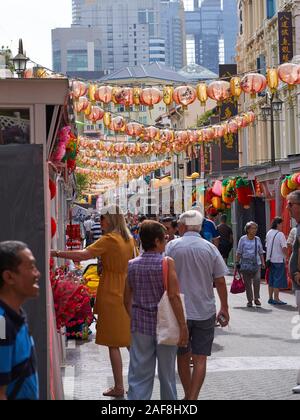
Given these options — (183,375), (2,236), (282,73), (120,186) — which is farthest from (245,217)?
(120,186)

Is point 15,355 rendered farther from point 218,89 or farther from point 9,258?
point 218,89

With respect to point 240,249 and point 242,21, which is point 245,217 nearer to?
point 240,249

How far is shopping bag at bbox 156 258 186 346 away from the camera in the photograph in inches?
317

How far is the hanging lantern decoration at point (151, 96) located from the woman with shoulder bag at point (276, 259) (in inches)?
195

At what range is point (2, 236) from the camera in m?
7.38

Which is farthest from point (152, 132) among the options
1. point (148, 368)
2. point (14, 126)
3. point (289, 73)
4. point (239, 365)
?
point (148, 368)

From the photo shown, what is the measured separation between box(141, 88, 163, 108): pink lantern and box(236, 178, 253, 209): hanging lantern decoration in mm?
9732

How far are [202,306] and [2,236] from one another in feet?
7.95

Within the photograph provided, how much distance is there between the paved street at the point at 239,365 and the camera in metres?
9.96

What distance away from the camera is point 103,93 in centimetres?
2298

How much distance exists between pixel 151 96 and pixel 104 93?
1252 millimetres

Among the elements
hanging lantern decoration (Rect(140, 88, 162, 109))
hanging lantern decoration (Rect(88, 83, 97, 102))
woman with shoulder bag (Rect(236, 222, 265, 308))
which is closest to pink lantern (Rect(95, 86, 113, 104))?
hanging lantern decoration (Rect(88, 83, 97, 102))

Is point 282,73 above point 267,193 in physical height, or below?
above
